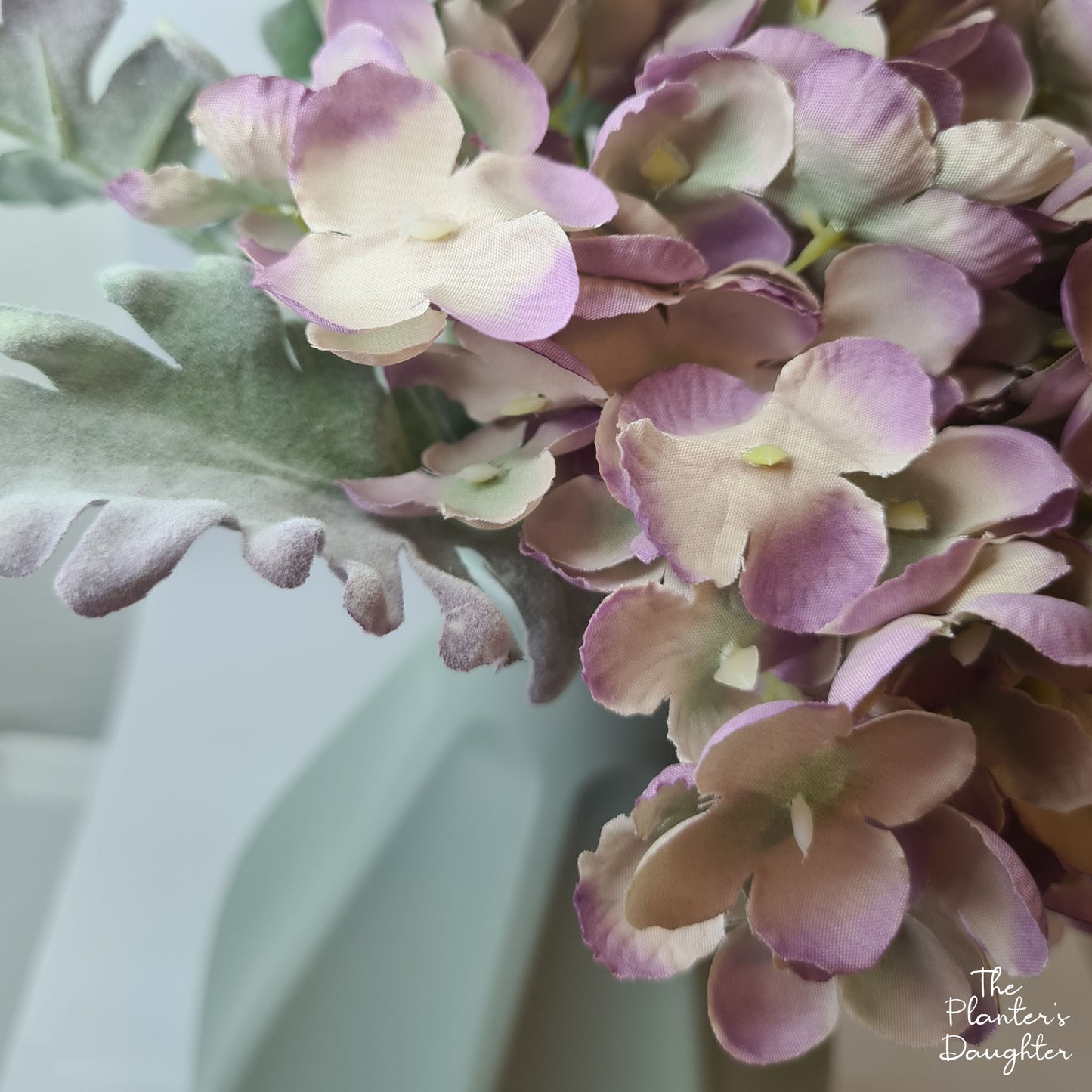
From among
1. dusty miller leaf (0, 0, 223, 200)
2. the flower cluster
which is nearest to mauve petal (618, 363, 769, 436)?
the flower cluster

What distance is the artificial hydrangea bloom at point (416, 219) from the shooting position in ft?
0.52

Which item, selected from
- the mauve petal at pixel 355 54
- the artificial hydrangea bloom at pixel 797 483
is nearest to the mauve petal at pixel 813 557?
the artificial hydrangea bloom at pixel 797 483

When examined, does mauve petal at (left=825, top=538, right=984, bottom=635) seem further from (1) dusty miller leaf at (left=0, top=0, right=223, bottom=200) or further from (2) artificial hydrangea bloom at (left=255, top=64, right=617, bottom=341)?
(1) dusty miller leaf at (left=0, top=0, right=223, bottom=200)

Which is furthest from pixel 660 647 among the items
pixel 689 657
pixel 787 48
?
pixel 787 48

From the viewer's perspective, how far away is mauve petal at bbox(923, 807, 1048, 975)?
16cm

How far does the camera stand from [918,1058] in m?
0.37

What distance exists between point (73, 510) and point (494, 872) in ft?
0.52

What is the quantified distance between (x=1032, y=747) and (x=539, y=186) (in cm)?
Result: 13

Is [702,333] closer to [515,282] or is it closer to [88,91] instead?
[515,282]

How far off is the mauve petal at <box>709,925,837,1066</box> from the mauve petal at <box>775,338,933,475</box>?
9cm

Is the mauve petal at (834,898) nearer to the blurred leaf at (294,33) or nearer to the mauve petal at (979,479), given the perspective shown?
the mauve petal at (979,479)

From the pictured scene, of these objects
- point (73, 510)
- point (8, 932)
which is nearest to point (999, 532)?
point (73, 510)

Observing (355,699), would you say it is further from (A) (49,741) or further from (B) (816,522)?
(B) (816,522)

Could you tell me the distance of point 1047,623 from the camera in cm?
14
